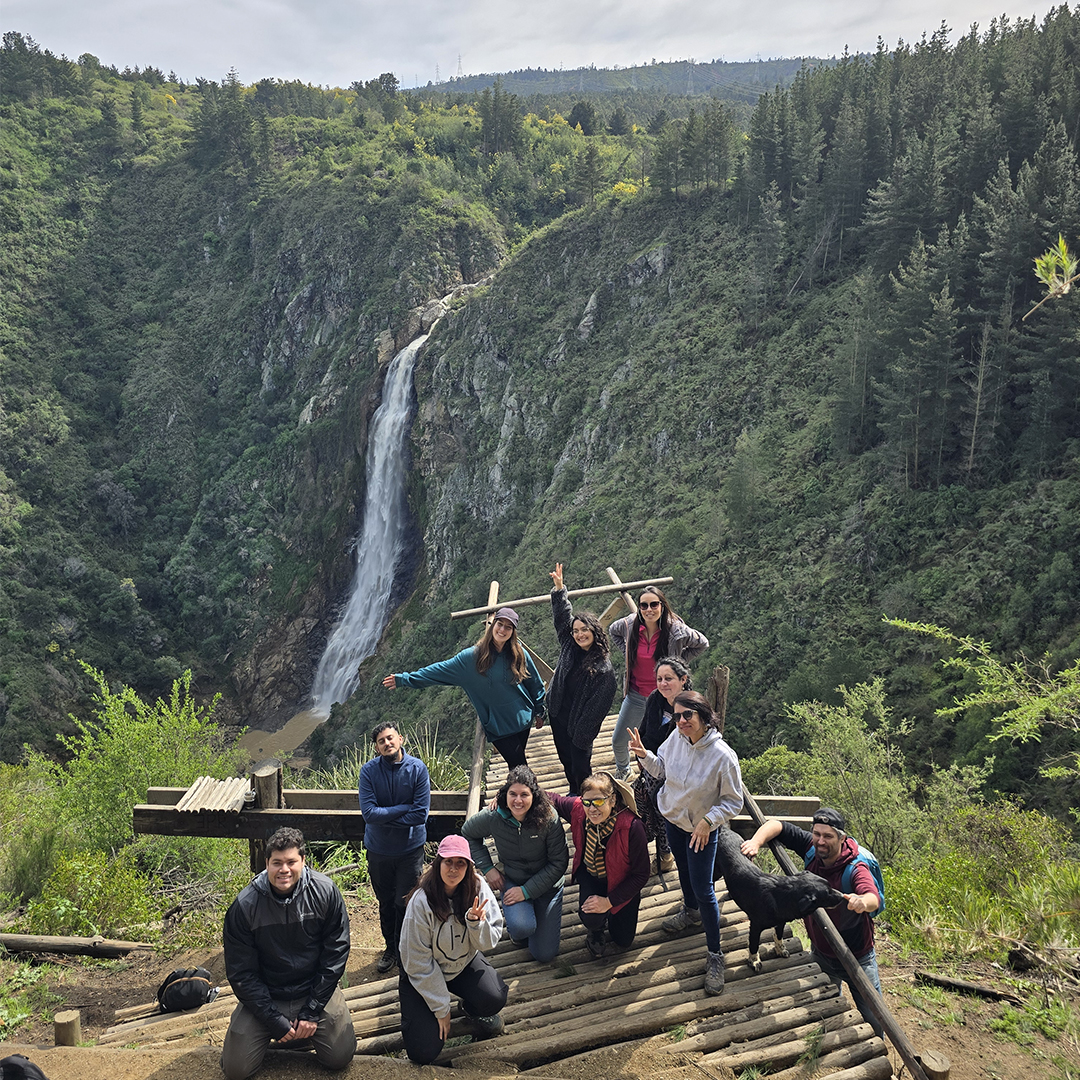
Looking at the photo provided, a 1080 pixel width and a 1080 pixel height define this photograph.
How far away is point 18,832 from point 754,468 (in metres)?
25.7

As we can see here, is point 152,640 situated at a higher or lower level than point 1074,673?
lower

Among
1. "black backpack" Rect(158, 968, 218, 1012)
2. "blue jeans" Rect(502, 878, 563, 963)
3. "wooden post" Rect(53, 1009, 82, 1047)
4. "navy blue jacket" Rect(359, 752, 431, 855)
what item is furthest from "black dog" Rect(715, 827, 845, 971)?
"wooden post" Rect(53, 1009, 82, 1047)

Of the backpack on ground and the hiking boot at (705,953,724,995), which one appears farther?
the backpack on ground

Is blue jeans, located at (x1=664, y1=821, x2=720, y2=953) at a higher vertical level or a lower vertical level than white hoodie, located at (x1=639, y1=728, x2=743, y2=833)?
lower

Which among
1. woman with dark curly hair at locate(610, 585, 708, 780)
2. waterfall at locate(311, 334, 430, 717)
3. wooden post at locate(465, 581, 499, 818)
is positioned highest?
woman with dark curly hair at locate(610, 585, 708, 780)

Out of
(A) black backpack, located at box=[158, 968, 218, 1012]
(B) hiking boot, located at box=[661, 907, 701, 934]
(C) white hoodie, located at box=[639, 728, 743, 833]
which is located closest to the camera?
(C) white hoodie, located at box=[639, 728, 743, 833]

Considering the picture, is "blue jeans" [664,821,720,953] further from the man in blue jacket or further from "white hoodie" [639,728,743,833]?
the man in blue jacket

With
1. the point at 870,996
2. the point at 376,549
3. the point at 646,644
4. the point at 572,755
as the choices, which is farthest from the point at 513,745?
the point at 376,549

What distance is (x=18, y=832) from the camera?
388 inches

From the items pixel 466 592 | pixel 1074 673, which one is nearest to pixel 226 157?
pixel 466 592

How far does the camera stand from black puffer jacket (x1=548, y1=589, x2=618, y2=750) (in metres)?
6.77

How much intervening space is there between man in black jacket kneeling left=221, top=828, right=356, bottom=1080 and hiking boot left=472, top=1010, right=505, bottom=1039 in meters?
0.82

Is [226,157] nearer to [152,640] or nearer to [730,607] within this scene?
[152,640]

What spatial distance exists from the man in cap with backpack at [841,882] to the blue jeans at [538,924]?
62.9 inches
